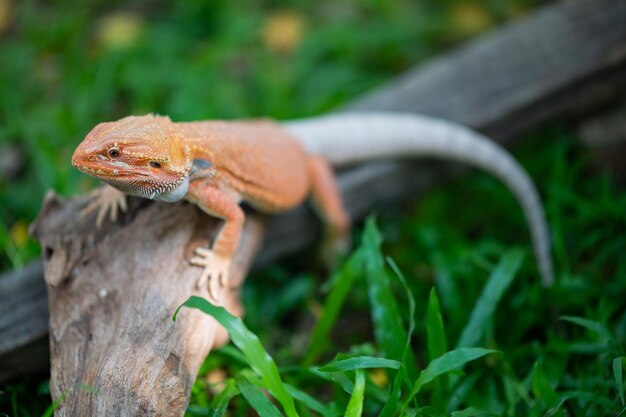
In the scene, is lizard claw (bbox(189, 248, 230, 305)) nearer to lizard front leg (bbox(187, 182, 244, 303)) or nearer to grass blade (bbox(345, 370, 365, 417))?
lizard front leg (bbox(187, 182, 244, 303))

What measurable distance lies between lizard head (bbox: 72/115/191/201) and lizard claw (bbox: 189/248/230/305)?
390mm

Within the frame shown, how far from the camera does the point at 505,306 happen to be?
404 centimetres

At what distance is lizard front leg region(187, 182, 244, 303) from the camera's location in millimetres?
3129

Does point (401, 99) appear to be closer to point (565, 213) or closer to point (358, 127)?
point (358, 127)

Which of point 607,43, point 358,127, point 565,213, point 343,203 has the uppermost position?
point 607,43

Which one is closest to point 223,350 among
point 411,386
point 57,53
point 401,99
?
point 411,386

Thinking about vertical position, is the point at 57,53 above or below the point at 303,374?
above

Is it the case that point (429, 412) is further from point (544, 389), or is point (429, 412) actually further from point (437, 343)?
point (544, 389)

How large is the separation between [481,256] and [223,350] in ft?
6.98

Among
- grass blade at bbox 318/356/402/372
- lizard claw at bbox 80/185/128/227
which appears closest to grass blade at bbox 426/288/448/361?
grass blade at bbox 318/356/402/372

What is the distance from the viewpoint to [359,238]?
4.77 meters

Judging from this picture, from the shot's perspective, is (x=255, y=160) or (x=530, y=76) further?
(x=530, y=76)

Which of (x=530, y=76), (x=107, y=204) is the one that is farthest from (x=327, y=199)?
(x=530, y=76)

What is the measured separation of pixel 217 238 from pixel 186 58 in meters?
3.41
